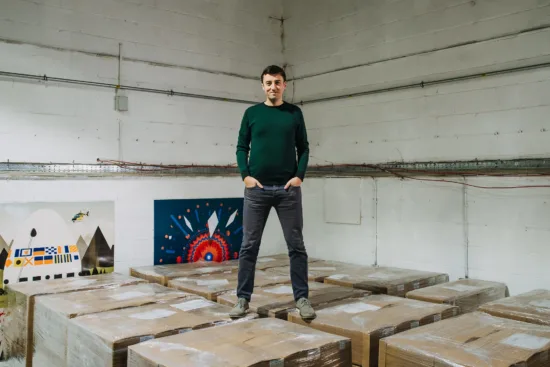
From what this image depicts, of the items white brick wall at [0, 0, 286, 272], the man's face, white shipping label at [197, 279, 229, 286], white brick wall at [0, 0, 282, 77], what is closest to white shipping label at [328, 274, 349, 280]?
white shipping label at [197, 279, 229, 286]

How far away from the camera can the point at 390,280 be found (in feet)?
12.7

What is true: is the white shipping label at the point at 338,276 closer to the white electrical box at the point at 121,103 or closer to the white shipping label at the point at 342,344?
the white shipping label at the point at 342,344

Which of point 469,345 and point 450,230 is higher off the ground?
point 450,230

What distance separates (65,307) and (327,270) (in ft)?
7.46

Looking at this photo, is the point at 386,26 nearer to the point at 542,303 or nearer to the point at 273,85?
the point at 273,85

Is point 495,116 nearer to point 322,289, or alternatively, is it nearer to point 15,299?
point 322,289

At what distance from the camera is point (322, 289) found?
3641 millimetres

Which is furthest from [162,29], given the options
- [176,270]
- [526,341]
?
[526,341]

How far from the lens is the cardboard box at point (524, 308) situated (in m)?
2.87

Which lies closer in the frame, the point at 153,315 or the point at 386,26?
the point at 153,315

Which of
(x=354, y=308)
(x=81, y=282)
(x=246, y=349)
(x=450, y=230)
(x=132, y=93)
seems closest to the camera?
(x=246, y=349)

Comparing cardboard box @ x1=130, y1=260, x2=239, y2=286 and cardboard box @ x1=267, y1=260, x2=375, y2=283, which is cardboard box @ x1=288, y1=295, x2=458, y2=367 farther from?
cardboard box @ x1=130, y1=260, x2=239, y2=286

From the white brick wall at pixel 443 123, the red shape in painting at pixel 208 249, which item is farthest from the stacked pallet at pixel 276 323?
the white brick wall at pixel 443 123

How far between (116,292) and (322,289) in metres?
1.52
